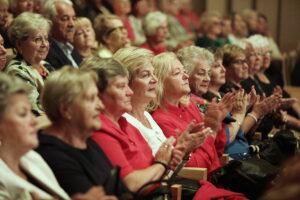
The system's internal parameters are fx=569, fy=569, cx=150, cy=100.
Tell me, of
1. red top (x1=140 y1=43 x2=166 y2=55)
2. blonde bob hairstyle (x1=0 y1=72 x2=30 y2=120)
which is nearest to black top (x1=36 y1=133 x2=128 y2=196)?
blonde bob hairstyle (x1=0 y1=72 x2=30 y2=120)

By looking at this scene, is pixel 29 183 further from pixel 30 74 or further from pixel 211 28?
pixel 211 28

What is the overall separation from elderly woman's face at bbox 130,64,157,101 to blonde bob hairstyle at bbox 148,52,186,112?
300 millimetres

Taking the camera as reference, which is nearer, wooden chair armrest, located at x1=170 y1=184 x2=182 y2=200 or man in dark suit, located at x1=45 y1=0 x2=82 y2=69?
wooden chair armrest, located at x1=170 y1=184 x2=182 y2=200

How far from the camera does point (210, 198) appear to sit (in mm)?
2826

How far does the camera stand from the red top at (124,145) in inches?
94.2

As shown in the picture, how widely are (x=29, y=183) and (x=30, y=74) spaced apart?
1410 mm

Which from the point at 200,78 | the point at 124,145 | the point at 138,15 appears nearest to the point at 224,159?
the point at 200,78

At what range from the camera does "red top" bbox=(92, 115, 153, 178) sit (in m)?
2.39

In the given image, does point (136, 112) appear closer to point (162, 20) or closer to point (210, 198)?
point (210, 198)

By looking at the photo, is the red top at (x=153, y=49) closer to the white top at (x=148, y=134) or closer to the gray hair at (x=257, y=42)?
the gray hair at (x=257, y=42)

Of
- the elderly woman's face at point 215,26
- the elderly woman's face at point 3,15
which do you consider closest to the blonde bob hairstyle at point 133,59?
the elderly woman's face at point 3,15

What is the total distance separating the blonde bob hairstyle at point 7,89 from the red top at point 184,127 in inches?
50.6

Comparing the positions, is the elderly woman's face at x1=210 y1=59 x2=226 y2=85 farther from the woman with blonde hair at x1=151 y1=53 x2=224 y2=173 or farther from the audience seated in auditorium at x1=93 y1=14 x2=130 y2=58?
the audience seated in auditorium at x1=93 y1=14 x2=130 y2=58

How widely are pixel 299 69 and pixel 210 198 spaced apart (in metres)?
4.53
